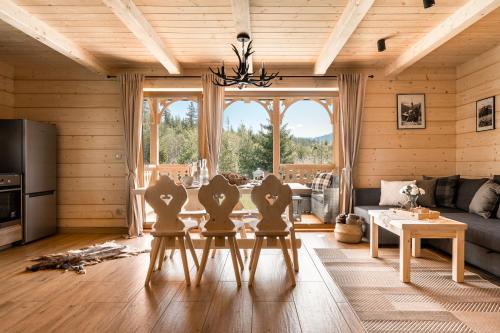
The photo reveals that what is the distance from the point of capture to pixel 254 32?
3.80 m

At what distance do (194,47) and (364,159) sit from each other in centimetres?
310

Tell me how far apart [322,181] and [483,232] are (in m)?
2.67

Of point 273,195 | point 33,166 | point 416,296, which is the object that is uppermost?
point 33,166

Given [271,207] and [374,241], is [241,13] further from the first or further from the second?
[374,241]

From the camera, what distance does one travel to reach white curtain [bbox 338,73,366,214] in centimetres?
496

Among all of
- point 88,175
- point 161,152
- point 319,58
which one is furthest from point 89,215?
point 319,58

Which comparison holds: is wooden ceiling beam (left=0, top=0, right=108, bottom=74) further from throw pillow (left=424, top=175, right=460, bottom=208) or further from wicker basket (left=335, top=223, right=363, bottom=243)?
throw pillow (left=424, top=175, right=460, bottom=208)

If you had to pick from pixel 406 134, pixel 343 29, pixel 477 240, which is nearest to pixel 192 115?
pixel 343 29

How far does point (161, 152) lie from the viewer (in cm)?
544

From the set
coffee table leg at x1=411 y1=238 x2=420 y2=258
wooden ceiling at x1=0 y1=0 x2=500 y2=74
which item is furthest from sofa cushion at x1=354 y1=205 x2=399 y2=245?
wooden ceiling at x1=0 y1=0 x2=500 y2=74

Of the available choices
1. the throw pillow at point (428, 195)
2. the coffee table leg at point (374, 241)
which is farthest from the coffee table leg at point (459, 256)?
the throw pillow at point (428, 195)

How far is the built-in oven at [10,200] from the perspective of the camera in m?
3.96

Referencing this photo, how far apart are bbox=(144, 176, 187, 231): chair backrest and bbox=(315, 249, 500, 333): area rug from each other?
159cm

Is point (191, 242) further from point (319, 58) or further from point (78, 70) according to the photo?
point (78, 70)
